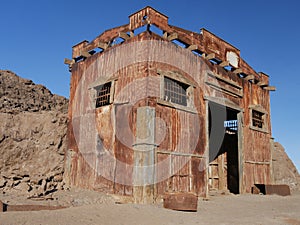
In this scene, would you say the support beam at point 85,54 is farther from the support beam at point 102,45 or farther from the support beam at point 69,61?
the support beam at point 69,61

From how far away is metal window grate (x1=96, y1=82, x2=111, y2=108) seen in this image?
12720 mm

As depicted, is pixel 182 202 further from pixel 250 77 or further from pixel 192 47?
pixel 250 77

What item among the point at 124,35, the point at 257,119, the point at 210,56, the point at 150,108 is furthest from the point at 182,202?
the point at 257,119

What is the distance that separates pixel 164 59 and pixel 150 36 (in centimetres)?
103

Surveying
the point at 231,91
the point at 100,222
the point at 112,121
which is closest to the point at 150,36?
the point at 112,121

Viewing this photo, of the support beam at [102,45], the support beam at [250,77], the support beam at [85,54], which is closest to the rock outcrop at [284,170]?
the support beam at [250,77]

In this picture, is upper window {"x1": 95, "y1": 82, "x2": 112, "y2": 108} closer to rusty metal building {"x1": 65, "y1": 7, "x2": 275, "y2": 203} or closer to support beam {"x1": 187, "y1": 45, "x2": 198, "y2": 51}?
rusty metal building {"x1": 65, "y1": 7, "x2": 275, "y2": 203}

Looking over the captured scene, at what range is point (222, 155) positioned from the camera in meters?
17.9

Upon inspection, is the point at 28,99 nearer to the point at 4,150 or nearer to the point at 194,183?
the point at 4,150

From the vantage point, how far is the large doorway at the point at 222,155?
17516 mm

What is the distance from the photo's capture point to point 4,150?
12.5 metres

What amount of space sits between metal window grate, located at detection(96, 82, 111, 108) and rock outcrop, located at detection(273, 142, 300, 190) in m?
13.8

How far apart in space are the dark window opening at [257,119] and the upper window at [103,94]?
29.2 ft

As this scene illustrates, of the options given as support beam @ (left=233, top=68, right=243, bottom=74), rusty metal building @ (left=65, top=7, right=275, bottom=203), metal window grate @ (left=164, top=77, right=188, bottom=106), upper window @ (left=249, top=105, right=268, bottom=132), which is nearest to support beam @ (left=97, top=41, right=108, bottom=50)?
rusty metal building @ (left=65, top=7, right=275, bottom=203)
